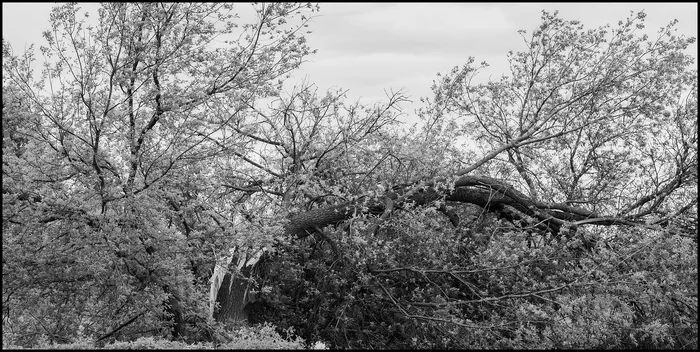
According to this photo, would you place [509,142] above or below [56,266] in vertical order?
above

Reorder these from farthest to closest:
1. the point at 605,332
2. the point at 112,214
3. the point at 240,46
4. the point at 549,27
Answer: the point at 549,27
the point at 240,46
the point at 605,332
the point at 112,214

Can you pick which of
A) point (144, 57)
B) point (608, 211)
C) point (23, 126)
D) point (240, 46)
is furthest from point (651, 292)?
point (23, 126)

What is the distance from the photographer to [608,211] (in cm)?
1127

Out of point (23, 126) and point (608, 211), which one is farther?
point (608, 211)

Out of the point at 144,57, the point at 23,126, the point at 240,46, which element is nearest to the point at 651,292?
the point at 240,46

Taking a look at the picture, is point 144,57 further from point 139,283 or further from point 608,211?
point 608,211

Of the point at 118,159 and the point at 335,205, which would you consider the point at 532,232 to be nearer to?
the point at 335,205

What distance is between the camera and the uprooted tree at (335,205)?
26.8 ft

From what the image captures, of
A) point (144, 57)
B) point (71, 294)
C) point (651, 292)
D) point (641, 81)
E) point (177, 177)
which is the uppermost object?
point (641, 81)

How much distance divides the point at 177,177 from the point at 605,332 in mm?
5073

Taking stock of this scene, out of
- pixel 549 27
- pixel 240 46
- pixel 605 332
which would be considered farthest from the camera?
pixel 549 27

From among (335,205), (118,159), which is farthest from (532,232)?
(118,159)

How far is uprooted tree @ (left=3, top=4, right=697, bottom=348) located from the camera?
26.8 feet

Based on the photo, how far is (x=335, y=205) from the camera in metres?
9.94
